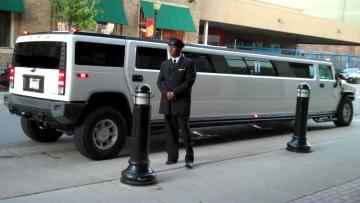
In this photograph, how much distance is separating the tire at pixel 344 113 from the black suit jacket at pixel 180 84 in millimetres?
7532

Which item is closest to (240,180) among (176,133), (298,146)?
(176,133)

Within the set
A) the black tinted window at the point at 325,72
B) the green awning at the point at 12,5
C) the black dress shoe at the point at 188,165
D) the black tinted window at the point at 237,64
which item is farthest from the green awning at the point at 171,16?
the black dress shoe at the point at 188,165

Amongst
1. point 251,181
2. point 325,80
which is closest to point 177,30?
point 325,80

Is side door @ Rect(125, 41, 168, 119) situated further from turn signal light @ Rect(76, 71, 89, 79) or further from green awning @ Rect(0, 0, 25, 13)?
green awning @ Rect(0, 0, 25, 13)

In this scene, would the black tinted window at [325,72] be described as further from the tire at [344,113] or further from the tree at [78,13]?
the tree at [78,13]

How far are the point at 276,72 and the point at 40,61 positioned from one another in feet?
17.9

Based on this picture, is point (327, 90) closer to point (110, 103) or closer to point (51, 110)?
point (110, 103)

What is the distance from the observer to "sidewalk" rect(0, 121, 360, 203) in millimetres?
6016

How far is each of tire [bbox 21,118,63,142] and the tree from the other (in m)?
15.4

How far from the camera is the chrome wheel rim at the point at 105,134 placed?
795cm

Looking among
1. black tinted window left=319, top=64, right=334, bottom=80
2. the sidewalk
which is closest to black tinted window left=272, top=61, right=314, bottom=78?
black tinted window left=319, top=64, right=334, bottom=80

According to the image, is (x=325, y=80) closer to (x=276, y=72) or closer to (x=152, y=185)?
(x=276, y=72)

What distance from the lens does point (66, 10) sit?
24359 mm

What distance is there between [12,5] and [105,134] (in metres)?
18.2
